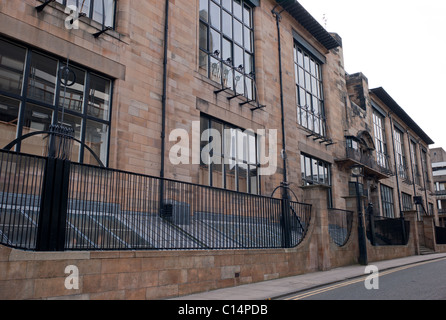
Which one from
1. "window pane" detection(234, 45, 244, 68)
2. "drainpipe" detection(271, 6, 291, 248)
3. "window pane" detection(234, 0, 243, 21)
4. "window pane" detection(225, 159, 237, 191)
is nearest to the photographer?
"drainpipe" detection(271, 6, 291, 248)

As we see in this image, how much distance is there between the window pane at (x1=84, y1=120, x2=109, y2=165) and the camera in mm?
10648

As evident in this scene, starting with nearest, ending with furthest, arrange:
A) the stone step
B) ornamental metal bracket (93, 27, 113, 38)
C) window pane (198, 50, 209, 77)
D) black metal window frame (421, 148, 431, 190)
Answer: ornamental metal bracket (93, 27, 113, 38) → window pane (198, 50, 209, 77) → the stone step → black metal window frame (421, 148, 431, 190)

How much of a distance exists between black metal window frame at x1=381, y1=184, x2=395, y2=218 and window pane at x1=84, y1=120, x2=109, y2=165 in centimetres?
2523

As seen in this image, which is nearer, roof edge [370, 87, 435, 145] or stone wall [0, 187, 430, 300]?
stone wall [0, 187, 430, 300]

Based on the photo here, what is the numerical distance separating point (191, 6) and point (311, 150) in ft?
34.1

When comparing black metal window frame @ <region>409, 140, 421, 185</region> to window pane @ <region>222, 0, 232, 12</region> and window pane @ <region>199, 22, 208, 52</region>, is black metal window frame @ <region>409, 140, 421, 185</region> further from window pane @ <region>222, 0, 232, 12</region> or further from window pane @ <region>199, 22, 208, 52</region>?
window pane @ <region>199, 22, 208, 52</region>

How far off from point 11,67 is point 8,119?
130cm

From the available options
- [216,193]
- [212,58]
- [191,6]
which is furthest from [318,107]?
[216,193]

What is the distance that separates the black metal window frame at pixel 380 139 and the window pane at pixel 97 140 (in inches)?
978

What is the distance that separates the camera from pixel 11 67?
9312 mm

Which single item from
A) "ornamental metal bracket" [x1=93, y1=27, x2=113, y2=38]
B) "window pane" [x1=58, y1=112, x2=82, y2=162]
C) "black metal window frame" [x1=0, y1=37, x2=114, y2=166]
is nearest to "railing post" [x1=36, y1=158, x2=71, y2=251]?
"black metal window frame" [x1=0, y1=37, x2=114, y2=166]

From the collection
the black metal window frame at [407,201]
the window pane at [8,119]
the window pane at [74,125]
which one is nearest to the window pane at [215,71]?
the window pane at [74,125]

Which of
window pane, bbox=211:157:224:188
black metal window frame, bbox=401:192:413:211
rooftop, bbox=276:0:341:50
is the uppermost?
rooftop, bbox=276:0:341:50

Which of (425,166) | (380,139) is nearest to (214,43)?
(380,139)
